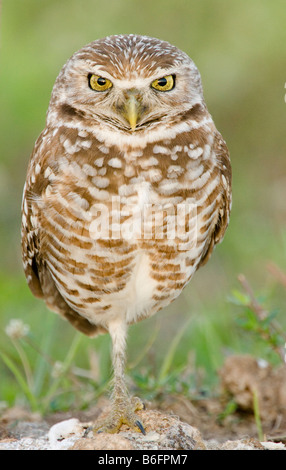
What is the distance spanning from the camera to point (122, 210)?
10.1ft

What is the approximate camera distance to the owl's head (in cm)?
302

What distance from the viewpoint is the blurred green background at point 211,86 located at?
6543mm

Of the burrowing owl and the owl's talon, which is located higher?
the burrowing owl

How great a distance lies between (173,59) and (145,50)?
0.12 metres

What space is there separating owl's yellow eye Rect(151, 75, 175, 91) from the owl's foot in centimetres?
133

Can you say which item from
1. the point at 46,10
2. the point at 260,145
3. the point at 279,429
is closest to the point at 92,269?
the point at 279,429

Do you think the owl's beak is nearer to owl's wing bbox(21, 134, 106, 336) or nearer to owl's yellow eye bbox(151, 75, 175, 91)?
owl's yellow eye bbox(151, 75, 175, 91)

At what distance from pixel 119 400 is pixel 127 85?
1.34 metres

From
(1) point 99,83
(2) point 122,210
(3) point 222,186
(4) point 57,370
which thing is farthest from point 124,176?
(4) point 57,370

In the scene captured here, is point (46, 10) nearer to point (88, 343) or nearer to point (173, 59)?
point (88, 343)

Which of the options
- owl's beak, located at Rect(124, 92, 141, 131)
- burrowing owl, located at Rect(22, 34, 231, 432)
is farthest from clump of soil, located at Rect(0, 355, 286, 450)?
owl's beak, located at Rect(124, 92, 141, 131)

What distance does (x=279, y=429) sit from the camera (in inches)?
143

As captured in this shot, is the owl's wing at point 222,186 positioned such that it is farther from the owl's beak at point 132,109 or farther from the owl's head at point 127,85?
the owl's beak at point 132,109

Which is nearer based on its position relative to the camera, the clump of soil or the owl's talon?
the owl's talon
